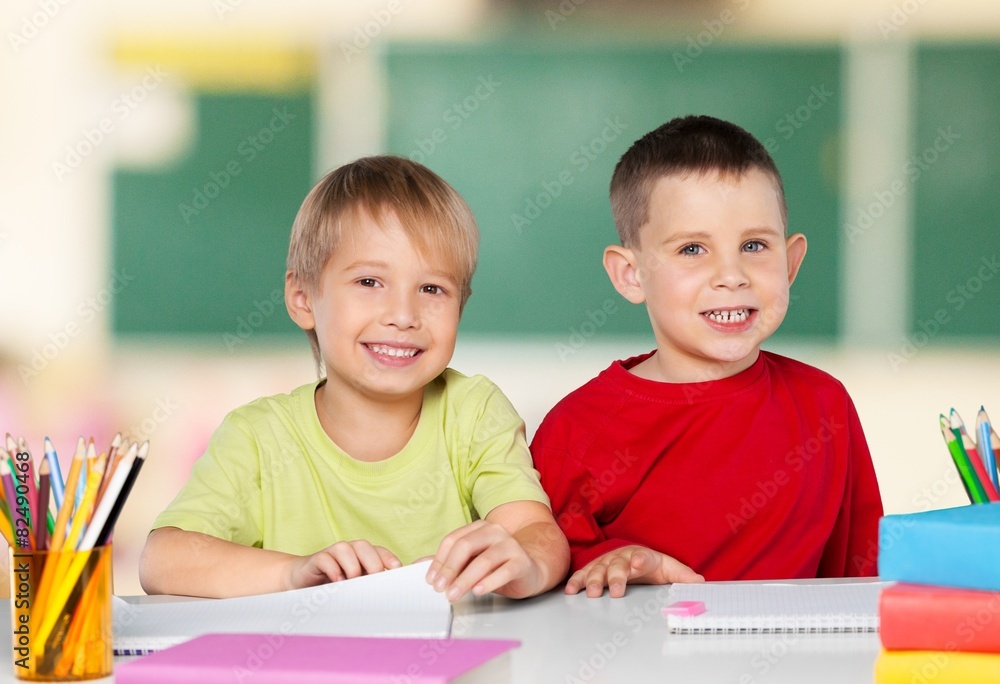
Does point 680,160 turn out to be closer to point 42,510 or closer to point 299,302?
point 299,302

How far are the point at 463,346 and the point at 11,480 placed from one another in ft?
10.00

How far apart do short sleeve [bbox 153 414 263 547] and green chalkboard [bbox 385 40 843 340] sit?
2.42 m

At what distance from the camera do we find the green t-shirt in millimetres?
1345

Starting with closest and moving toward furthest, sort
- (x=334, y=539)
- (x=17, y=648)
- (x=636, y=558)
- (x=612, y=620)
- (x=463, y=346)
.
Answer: (x=17, y=648)
(x=612, y=620)
(x=636, y=558)
(x=334, y=539)
(x=463, y=346)

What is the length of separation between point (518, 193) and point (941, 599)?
3.28 m

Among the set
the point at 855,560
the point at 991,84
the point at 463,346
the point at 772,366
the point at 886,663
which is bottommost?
the point at 886,663

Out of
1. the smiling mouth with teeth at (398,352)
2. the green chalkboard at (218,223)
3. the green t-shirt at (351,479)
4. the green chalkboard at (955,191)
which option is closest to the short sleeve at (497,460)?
the green t-shirt at (351,479)

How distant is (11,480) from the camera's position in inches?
30.6

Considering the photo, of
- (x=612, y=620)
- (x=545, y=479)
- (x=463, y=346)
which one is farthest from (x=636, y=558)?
(x=463, y=346)

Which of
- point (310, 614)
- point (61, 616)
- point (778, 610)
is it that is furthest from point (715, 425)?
point (61, 616)

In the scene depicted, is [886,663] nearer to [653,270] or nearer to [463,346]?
[653,270]

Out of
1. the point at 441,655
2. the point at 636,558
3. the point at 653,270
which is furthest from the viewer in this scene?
the point at 653,270

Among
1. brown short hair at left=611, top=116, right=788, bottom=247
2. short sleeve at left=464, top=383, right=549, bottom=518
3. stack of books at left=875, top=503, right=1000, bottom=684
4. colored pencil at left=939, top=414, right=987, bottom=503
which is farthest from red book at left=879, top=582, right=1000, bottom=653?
brown short hair at left=611, top=116, right=788, bottom=247

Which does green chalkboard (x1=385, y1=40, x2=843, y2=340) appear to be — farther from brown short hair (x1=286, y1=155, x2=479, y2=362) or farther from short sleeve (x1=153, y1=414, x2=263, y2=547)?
short sleeve (x1=153, y1=414, x2=263, y2=547)
